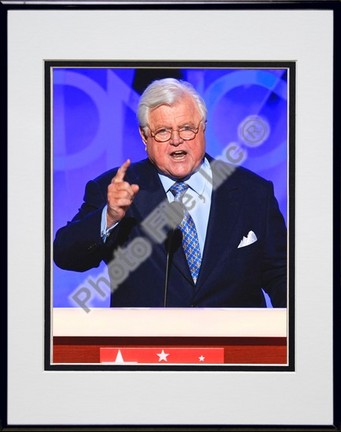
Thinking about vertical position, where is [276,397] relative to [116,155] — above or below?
below

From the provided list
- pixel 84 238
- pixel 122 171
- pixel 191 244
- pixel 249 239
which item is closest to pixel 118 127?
pixel 122 171

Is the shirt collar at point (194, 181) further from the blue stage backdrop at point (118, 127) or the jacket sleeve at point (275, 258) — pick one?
the jacket sleeve at point (275, 258)

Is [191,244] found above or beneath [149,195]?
beneath

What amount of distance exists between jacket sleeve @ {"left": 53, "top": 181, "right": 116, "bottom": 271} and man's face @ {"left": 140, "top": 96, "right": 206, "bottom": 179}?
37 cm

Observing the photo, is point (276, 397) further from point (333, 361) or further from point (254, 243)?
point (254, 243)

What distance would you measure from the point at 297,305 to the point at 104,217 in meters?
1.16

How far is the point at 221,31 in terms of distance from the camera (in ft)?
15.4

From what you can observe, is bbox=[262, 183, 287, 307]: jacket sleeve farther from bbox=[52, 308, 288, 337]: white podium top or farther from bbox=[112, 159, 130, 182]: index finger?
bbox=[112, 159, 130, 182]: index finger

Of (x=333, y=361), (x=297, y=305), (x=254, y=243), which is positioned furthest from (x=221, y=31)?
(x=333, y=361)

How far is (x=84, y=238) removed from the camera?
15.6 feet

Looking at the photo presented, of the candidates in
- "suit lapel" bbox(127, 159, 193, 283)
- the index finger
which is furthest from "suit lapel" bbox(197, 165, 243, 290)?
the index finger

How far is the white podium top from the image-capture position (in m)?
4.71

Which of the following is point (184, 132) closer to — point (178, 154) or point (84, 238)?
point (178, 154)

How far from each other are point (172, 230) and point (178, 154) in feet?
1.37
